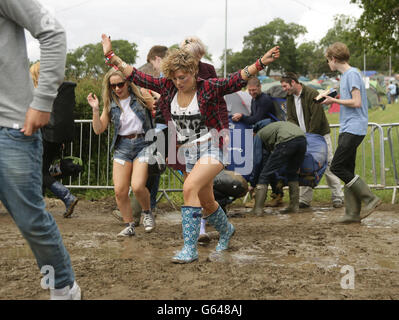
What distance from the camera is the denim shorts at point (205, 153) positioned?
4.70 meters

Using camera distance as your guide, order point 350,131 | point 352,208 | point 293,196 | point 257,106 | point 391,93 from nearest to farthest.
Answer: point 350,131, point 352,208, point 293,196, point 257,106, point 391,93

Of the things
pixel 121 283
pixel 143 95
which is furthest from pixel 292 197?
pixel 121 283

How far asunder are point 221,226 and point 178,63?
1.57 metres

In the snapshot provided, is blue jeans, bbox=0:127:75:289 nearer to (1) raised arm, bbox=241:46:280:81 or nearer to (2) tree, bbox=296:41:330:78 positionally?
(1) raised arm, bbox=241:46:280:81

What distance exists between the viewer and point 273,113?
8.20 m

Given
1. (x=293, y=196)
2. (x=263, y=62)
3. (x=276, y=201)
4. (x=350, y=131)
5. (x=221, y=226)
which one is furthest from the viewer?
(x=276, y=201)

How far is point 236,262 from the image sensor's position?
4574 millimetres

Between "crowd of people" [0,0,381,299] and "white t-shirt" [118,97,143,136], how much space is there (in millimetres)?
11

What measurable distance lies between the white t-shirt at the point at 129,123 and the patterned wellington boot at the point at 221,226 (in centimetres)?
152

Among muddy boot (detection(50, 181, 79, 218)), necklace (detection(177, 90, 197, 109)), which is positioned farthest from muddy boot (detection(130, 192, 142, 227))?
necklace (detection(177, 90, 197, 109))

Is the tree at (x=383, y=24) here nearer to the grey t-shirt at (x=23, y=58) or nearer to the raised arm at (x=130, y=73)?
the raised arm at (x=130, y=73)

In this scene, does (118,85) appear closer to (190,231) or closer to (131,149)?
(131,149)

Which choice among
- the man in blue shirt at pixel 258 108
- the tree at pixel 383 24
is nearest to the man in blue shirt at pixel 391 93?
the tree at pixel 383 24

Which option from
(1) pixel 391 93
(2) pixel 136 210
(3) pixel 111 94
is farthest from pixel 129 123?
(1) pixel 391 93
